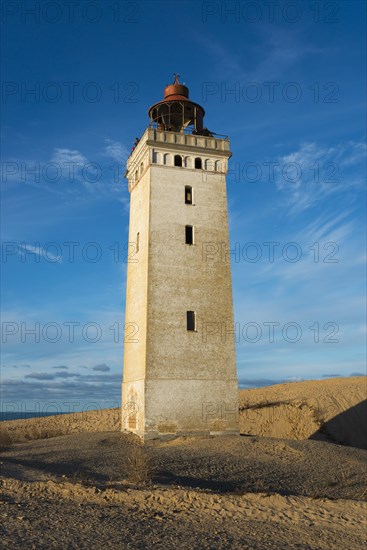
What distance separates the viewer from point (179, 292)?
2162 centimetres

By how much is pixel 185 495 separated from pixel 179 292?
11410 mm

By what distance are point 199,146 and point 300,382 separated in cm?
2283

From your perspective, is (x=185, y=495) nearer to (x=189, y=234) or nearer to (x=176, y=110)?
(x=189, y=234)

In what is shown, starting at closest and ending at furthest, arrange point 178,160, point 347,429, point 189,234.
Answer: point 189,234 < point 178,160 < point 347,429

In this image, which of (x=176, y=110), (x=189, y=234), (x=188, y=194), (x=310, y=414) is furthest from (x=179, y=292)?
(x=310, y=414)

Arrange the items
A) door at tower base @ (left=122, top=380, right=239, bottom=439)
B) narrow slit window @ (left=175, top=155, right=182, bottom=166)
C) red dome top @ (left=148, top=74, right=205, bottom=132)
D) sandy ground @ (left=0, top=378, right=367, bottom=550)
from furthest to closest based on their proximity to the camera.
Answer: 1. red dome top @ (left=148, top=74, right=205, bottom=132)
2. narrow slit window @ (left=175, top=155, right=182, bottom=166)
3. door at tower base @ (left=122, top=380, right=239, bottom=439)
4. sandy ground @ (left=0, top=378, right=367, bottom=550)

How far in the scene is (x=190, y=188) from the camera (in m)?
23.4

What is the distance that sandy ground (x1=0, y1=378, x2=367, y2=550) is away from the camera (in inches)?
351

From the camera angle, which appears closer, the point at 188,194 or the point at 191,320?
the point at 191,320

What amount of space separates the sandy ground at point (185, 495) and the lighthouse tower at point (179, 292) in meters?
1.51

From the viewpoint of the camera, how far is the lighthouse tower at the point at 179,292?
67.2 ft

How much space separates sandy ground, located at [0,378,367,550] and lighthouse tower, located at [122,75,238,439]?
1.51 metres

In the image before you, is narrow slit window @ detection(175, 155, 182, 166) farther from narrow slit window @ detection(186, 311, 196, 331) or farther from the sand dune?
Answer: the sand dune

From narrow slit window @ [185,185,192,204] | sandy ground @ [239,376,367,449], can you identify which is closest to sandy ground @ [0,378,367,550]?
sandy ground @ [239,376,367,449]
